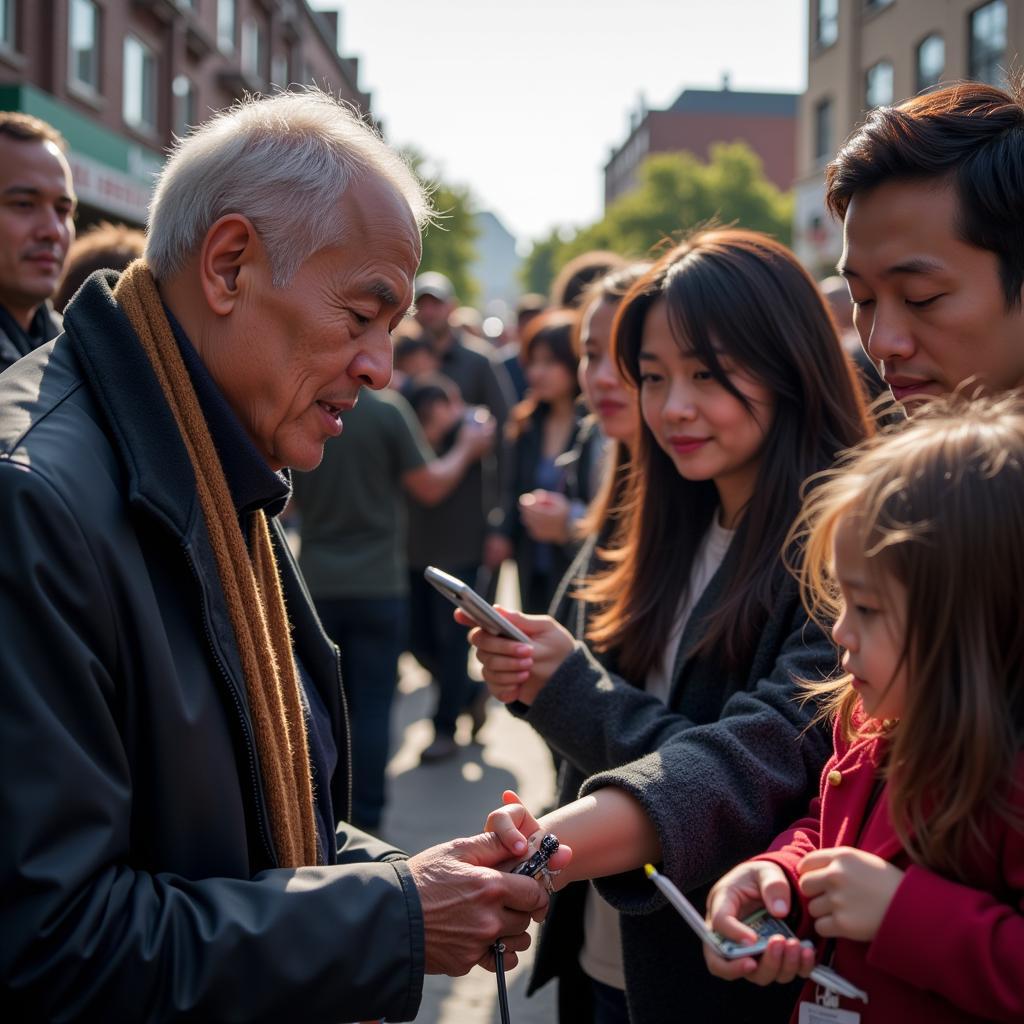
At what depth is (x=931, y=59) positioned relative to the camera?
75.8 feet

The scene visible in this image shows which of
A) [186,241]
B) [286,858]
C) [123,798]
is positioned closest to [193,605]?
[123,798]

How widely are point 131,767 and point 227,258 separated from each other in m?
0.78

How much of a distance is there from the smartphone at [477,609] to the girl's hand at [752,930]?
2.52 ft

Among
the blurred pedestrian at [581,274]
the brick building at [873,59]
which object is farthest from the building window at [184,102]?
the blurred pedestrian at [581,274]

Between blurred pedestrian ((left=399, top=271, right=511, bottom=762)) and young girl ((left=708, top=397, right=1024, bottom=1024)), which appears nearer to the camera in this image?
young girl ((left=708, top=397, right=1024, bottom=1024))

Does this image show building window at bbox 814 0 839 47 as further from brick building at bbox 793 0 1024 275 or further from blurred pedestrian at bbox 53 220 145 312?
blurred pedestrian at bbox 53 220 145 312

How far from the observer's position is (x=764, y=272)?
2.32 metres

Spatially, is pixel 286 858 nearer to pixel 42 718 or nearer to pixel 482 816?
pixel 42 718

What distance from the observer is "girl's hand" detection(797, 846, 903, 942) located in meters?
1.40

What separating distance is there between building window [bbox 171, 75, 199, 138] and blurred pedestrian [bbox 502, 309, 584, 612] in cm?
1688

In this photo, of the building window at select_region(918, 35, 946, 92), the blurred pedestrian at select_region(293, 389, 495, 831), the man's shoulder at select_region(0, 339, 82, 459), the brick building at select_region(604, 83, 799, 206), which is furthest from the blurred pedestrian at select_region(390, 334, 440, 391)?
the brick building at select_region(604, 83, 799, 206)

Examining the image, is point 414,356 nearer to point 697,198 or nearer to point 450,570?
point 450,570

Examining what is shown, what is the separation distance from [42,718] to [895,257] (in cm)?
136

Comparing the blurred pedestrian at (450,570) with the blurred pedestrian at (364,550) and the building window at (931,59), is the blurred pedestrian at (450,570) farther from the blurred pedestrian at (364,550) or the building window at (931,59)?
the building window at (931,59)
